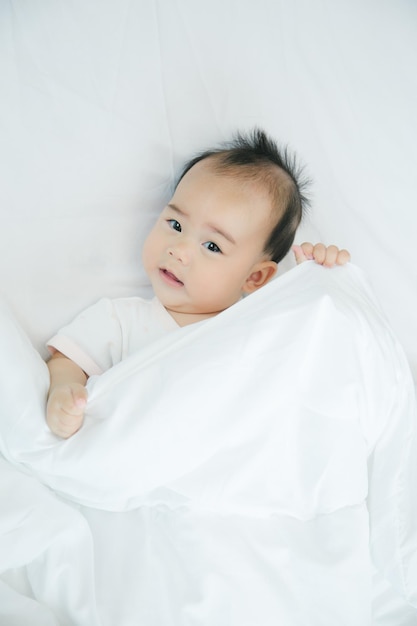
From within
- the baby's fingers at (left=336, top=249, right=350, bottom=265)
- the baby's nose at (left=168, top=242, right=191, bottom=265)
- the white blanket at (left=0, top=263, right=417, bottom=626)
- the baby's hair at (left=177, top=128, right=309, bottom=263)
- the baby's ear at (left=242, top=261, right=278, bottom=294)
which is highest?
the baby's hair at (left=177, top=128, right=309, bottom=263)

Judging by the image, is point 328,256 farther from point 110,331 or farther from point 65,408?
point 65,408

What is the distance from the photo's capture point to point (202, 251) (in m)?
1.22

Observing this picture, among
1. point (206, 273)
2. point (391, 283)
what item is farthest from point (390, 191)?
point (206, 273)

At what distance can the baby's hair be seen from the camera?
1243mm

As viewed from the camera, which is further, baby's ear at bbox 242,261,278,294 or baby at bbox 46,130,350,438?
baby's ear at bbox 242,261,278,294

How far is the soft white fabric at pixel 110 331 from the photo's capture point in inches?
47.1

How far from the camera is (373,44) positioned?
140 centimetres

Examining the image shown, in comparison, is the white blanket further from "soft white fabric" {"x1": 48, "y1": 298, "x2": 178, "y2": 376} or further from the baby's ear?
the baby's ear

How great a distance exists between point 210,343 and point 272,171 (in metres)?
0.42

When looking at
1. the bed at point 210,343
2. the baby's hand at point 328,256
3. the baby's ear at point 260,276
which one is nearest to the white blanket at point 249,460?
the bed at point 210,343

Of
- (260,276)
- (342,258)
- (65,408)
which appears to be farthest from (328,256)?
→ (65,408)

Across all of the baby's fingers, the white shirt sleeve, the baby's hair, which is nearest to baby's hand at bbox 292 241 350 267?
the baby's fingers

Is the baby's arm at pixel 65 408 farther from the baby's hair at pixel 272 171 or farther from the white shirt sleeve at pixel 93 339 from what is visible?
the baby's hair at pixel 272 171

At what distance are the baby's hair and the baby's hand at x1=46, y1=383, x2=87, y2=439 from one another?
20.0 inches
